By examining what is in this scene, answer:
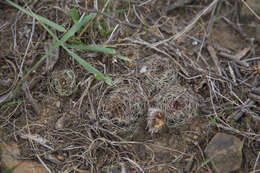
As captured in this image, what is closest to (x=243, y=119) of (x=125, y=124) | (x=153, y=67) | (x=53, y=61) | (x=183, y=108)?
(x=183, y=108)

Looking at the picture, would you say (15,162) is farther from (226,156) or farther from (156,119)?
(226,156)

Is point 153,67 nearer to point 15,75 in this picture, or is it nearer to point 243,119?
point 243,119

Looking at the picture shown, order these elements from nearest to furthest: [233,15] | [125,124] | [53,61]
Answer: [125,124], [53,61], [233,15]

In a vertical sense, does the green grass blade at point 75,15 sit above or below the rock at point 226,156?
above

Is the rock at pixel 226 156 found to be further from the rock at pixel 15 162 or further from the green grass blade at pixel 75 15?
the green grass blade at pixel 75 15

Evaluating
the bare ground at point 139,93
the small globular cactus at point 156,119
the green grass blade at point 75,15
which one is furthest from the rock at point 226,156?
the green grass blade at point 75,15

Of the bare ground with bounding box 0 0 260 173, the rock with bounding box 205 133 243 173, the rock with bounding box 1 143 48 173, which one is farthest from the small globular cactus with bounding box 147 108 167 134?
the rock with bounding box 1 143 48 173
